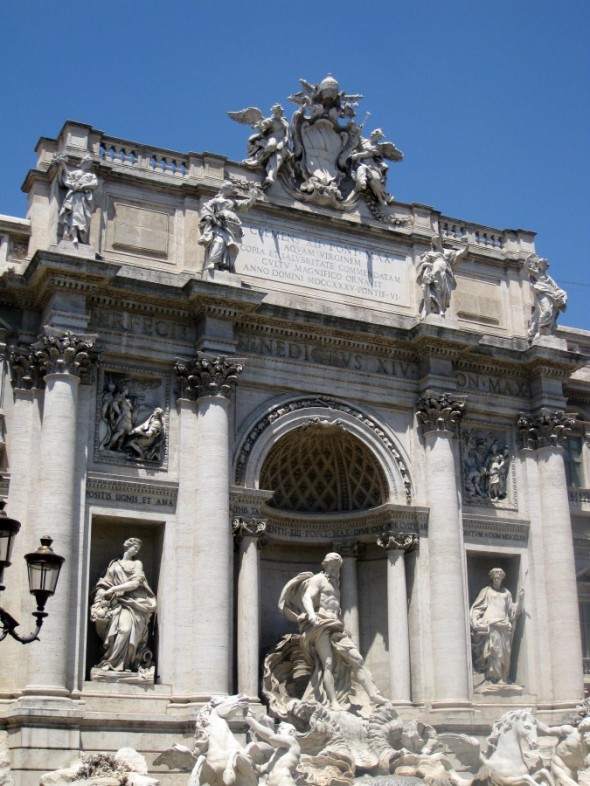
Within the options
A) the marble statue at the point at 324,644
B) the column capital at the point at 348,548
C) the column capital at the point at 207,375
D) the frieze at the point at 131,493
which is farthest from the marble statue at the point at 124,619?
the column capital at the point at 348,548

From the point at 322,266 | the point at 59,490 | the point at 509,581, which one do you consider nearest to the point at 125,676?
the point at 59,490

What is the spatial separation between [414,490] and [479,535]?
1982mm

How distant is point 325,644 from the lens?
2414 cm

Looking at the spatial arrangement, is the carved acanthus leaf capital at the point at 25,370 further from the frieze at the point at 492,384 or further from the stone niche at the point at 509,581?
the stone niche at the point at 509,581

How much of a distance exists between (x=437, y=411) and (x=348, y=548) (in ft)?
12.1

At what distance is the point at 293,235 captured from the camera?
27250 millimetres

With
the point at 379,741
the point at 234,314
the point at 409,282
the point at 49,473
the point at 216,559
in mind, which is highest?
the point at 409,282

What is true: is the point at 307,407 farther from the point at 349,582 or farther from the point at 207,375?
the point at 349,582

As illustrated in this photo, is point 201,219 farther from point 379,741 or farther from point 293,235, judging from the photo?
point 379,741

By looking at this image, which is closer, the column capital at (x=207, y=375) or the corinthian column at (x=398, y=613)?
the column capital at (x=207, y=375)

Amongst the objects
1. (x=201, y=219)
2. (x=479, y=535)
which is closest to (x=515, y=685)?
(x=479, y=535)

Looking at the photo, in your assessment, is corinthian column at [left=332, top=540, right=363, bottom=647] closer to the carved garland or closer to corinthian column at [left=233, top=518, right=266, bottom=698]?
the carved garland

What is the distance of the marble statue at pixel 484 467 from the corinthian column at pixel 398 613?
90.1 inches

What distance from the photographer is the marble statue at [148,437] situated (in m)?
23.9
